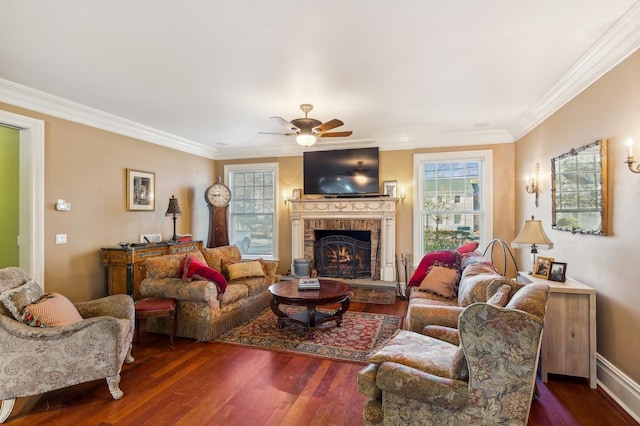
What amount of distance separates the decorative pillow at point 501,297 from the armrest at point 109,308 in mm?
2883

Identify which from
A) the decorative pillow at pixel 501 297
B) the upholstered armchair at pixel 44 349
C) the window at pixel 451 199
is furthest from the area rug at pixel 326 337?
the window at pixel 451 199

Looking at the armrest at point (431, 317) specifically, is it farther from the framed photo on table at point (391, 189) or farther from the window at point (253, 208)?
the window at point (253, 208)

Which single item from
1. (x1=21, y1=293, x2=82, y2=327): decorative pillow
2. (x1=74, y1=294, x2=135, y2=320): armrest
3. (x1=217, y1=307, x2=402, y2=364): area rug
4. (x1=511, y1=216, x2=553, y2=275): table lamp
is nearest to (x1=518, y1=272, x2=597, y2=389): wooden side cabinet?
(x1=511, y1=216, x2=553, y2=275): table lamp

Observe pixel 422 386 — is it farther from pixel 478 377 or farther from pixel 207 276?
pixel 207 276

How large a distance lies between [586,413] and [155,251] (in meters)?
4.94

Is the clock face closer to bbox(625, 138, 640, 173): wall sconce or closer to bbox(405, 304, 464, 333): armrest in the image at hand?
bbox(405, 304, 464, 333): armrest

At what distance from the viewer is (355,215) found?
223 inches

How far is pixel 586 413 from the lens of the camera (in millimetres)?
2229

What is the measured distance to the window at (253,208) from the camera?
21.1 ft

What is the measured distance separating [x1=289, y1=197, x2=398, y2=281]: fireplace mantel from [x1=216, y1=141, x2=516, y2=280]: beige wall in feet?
0.75

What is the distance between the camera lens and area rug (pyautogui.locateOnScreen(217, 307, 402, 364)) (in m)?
3.22

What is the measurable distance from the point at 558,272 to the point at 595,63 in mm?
1816

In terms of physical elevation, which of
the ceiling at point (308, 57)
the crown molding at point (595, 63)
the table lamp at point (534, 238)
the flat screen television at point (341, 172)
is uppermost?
the ceiling at point (308, 57)

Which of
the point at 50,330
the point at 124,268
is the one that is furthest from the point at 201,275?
the point at 50,330
